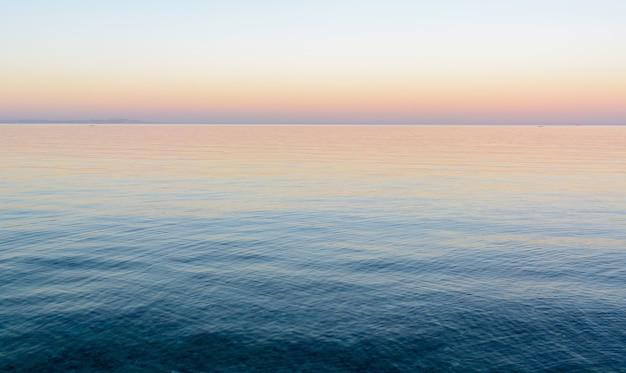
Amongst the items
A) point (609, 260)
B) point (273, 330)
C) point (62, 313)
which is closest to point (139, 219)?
point (62, 313)

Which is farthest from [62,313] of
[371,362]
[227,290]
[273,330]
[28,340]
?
[371,362]

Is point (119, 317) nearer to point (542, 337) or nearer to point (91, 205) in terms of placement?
point (542, 337)

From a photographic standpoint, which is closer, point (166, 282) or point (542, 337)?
point (542, 337)

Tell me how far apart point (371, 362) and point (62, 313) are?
22132 mm

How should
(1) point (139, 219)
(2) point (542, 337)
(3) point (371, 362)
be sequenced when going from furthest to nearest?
(1) point (139, 219) < (2) point (542, 337) < (3) point (371, 362)

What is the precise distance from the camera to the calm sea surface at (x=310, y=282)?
30.8 meters

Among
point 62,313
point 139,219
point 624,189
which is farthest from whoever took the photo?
point 624,189

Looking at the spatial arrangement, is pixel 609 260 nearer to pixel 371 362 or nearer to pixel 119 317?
pixel 371 362

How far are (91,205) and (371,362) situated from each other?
59.5 meters

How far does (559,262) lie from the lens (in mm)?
49125

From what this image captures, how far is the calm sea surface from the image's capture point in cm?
3080

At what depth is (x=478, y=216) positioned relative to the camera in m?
71.4

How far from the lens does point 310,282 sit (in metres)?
42.9

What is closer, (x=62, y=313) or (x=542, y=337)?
(x=542, y=337)
